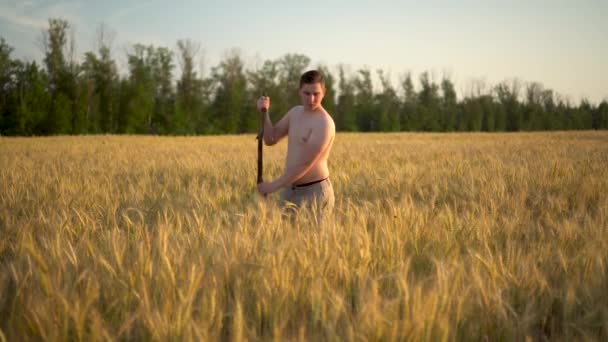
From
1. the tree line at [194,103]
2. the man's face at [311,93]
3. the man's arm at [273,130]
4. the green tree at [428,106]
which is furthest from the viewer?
the green tree at [428,106]

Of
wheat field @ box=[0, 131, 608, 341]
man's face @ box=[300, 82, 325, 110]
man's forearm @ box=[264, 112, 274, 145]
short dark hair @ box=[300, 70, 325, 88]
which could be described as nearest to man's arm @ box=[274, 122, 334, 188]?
man's face @ box=[300, 82, 325, 110]

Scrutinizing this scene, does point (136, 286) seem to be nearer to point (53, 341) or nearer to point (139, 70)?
point (53, 341)

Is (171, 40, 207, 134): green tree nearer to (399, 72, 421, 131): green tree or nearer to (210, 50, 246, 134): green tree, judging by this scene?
(210, 50, 246, 134): green tree

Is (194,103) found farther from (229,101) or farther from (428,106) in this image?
(428,106)

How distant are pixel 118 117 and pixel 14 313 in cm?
4299

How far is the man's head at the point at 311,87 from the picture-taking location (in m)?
2.81

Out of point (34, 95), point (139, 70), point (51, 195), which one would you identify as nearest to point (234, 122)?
point (139, 70)

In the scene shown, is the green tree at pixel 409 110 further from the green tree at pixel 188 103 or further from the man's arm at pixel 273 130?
the man's arm at pixel 273 130

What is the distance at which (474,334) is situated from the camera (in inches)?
45.6

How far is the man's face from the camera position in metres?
2.82

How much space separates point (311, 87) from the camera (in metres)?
2.82

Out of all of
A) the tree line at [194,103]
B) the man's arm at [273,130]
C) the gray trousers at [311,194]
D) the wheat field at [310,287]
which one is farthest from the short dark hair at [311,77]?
the tree line at [194,103]

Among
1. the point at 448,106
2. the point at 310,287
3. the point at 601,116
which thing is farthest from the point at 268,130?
the point at 601,116

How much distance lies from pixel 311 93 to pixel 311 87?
0.14 ft
